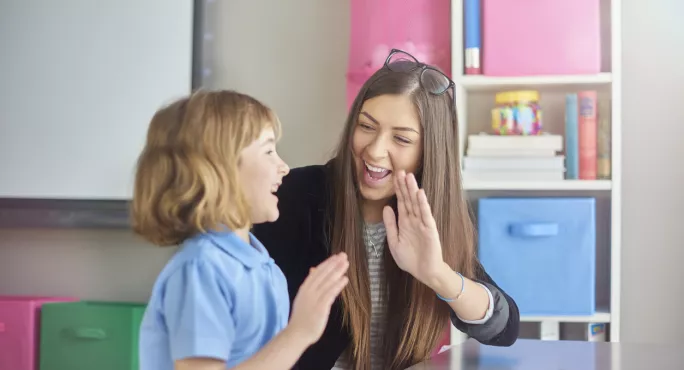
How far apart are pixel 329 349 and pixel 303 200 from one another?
1.05ft

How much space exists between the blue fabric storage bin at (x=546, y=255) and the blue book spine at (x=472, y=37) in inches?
15.5

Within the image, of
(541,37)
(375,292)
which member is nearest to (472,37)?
(541,37)

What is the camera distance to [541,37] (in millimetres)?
2396

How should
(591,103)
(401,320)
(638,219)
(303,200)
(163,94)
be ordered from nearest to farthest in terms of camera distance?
(401,320) < (303,200) < (591,103) < (638,219) < (163,94)

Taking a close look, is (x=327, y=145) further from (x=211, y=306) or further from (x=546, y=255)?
(x=211, y=306)

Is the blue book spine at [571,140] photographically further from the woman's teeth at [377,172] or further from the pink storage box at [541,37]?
the woman's teeth at [377,172]

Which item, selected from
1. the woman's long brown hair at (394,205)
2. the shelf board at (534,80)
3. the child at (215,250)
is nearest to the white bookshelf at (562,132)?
the shelf board at (534,80)

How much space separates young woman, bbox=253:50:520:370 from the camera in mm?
1640

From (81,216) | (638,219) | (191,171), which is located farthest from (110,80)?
(191,171)

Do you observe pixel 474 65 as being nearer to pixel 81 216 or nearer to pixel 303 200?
pixel 303 200

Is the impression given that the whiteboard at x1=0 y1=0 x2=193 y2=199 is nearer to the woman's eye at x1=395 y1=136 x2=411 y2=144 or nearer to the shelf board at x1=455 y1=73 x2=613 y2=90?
the shelf board at x1=455 y1=73 x2=613 y2=90

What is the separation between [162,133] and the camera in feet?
3.58

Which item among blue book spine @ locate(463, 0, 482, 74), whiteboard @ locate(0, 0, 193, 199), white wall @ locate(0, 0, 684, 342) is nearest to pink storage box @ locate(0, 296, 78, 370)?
white wall @ locate(0, 0, 684, 342)

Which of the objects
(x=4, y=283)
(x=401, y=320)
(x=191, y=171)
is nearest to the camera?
(x=191, y=171)
